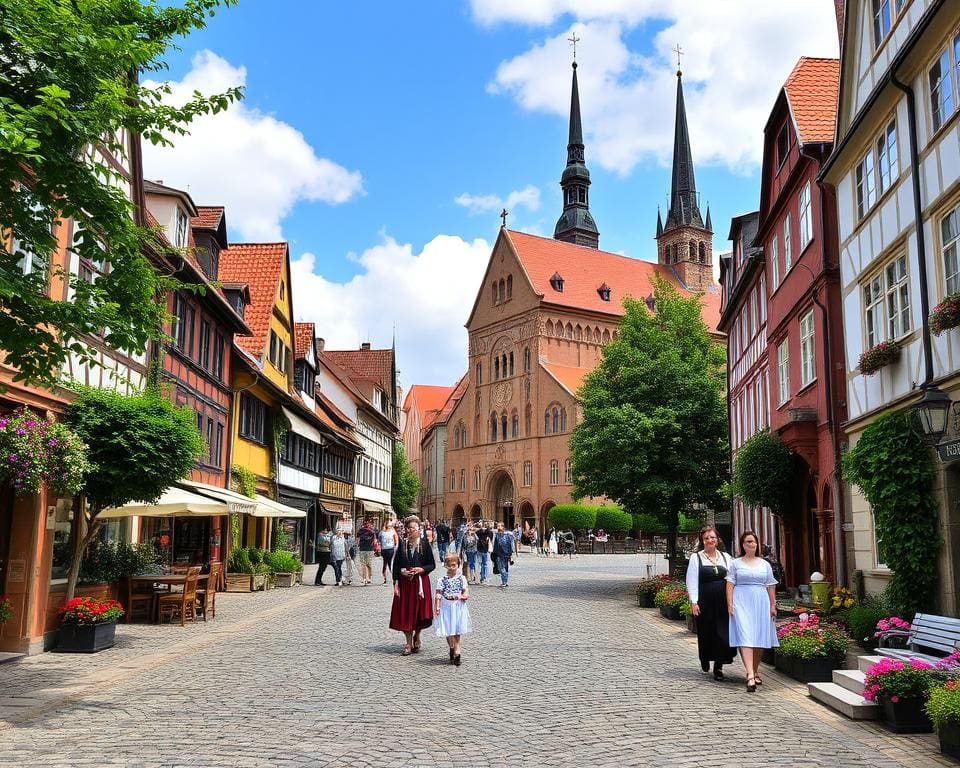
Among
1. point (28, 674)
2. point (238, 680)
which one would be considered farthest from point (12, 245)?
point (238, 680)

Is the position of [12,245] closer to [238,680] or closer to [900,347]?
[238,680]

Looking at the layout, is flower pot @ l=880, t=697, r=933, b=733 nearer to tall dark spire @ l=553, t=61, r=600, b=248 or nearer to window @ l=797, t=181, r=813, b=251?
window @ l=797, t=181, r=813, b=251

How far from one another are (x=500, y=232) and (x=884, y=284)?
68775mm

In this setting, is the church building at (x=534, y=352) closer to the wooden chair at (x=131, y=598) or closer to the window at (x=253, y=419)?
the window at (x=253, y=419)

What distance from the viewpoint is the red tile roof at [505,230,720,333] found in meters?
79.2

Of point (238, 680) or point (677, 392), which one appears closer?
point (238, 680)

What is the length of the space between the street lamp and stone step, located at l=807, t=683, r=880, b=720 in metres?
3.31

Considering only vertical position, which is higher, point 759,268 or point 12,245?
point 759,268

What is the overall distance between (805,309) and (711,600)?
1029cm

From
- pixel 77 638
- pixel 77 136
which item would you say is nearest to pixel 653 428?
pixel 77 638

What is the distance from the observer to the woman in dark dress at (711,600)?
35.3 feet

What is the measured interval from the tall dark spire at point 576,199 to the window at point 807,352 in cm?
7432

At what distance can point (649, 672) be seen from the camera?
11.3 meters

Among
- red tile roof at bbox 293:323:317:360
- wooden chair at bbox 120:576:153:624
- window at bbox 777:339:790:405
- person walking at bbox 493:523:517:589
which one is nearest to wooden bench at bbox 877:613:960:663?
window at bbox 777:339:790:405
